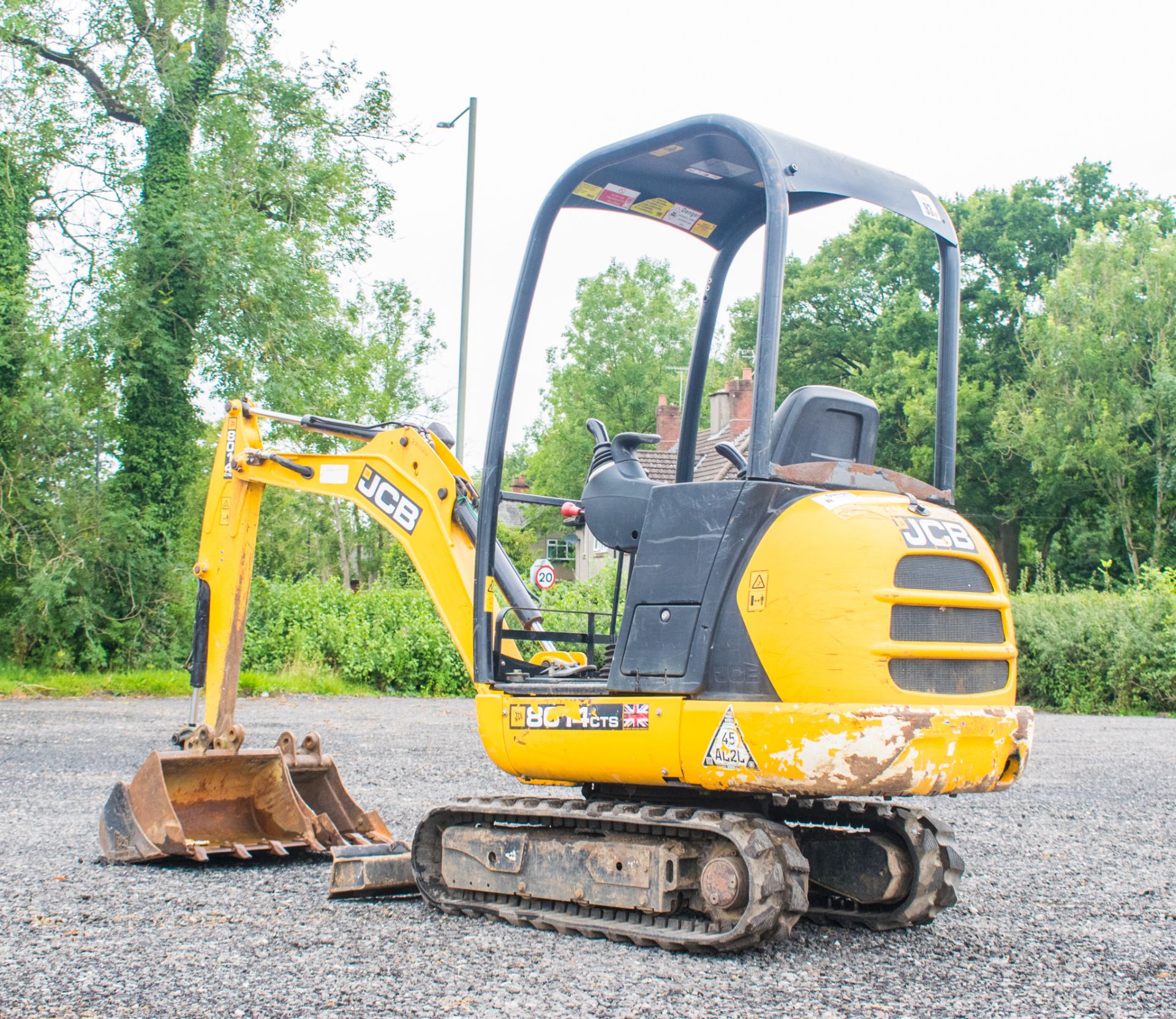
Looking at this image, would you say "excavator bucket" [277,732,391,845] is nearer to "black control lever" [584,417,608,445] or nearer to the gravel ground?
the gravel ground

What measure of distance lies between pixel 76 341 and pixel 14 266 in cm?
140

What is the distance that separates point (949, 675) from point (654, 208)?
8.02 feet

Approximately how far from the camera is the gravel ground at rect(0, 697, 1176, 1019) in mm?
3727

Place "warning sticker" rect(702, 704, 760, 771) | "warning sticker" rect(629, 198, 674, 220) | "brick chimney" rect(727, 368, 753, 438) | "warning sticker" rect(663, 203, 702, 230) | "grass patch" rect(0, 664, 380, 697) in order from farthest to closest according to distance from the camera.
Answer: "brick chimney" rect(727, 368, 753, 438)
"grass patch" rect(0, 664, 380, 697)
"warning sticker" rect(663, 203, 702, 230)
"warning sticker" rect(629, 198, 674, 220)
"warning sticker" rect(702, 704, 760, 771)

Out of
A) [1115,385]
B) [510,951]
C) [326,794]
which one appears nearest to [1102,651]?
[326,794]

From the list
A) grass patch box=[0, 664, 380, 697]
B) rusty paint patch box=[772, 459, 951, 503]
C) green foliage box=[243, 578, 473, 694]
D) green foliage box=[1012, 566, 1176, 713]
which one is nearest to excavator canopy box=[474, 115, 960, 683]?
→ rusty paint patch box=[772, 459, 951, 503]

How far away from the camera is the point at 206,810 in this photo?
6.30 metres

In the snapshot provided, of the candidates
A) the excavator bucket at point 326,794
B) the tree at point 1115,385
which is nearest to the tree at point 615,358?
the tree at point 1115,385

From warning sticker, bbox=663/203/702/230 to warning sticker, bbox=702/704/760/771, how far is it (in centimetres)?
242

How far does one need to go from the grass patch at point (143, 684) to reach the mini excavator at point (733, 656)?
12.2m

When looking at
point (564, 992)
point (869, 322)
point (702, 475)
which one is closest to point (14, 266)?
point (702, 475)

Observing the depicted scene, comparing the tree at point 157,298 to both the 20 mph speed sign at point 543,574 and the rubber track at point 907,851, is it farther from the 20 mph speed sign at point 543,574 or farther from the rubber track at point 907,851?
the rubber track at point 907,851

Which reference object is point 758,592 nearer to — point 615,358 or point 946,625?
point 946,625

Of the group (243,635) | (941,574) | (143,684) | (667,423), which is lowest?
(143,684)
